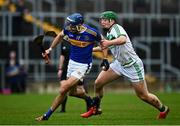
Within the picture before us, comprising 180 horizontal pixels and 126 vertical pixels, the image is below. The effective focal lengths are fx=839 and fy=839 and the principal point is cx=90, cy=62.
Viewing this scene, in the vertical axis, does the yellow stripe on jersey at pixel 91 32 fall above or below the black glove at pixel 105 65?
above

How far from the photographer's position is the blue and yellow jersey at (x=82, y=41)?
A: 62.3 ft

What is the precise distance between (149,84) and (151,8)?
13.3 feet

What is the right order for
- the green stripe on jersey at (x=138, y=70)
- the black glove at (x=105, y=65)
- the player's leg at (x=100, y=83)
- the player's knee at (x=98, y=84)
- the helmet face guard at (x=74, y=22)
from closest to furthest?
the helmet face guard at (x=74, y=22) → the green stripe on jersey at (x=138, y=70) → the black glove at (x=105, y=65) → the player's leg at (x=100, y=83) → the player's knee at (x=98, y=84)

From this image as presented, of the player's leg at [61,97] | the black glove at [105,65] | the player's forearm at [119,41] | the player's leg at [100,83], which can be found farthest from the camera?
the player's leg at [100,83]

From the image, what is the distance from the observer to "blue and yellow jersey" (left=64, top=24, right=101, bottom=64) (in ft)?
62.3

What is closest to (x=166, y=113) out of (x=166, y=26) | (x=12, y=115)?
(x=12, y=115)

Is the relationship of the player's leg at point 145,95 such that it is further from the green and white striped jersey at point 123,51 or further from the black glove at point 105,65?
the black glove at point 105,65

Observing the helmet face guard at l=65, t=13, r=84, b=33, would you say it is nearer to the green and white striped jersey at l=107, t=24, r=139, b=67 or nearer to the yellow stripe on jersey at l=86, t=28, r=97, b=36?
the yellow stripe on jersey at l=86, t=28, r=97, b=36

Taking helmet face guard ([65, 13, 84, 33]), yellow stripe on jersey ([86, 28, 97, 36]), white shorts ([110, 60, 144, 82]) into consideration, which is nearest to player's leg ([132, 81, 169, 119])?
white shorts ([110, 60, 144, 82])

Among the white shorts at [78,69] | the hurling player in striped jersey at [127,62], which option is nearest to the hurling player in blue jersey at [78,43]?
the white shorts at [78,69]

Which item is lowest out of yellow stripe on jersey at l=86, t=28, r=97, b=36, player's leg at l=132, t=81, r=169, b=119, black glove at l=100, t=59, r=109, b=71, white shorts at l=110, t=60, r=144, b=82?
player's leg at l=132, t=81, r=169, b=119

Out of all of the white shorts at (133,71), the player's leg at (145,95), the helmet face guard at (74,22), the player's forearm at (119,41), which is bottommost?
the player's leg at (145,95)

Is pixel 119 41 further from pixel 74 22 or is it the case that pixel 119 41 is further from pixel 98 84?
pixel 98 84

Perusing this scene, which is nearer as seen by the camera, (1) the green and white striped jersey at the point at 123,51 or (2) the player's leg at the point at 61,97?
(2) the player's leg at the point at 61,97
